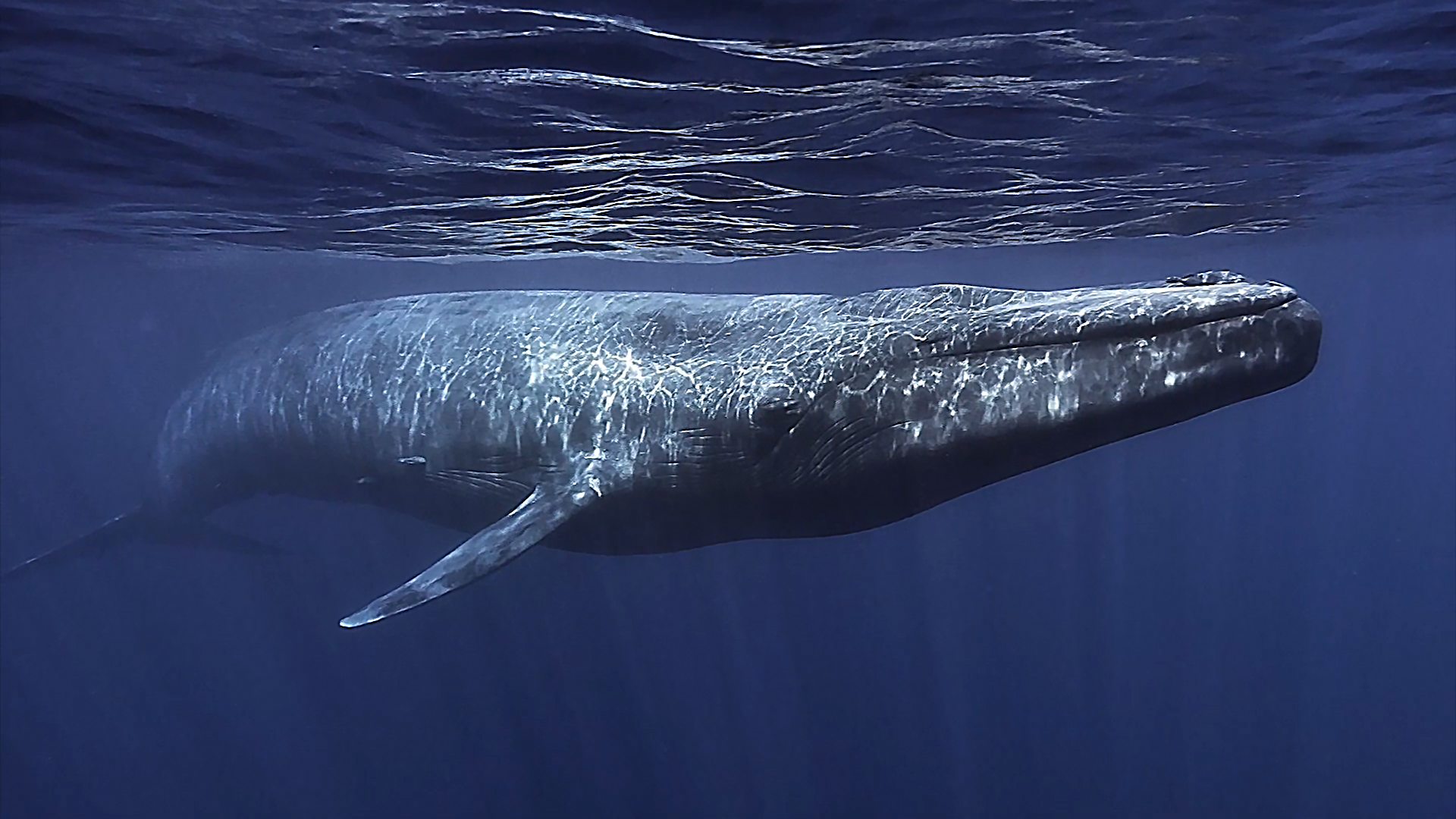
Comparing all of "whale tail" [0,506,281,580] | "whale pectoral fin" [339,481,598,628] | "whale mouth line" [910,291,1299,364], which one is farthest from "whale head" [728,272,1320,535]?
"whale tail" [0,506,281,580]

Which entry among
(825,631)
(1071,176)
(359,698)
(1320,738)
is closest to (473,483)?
(1071,176)

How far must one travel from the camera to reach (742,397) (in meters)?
6.61

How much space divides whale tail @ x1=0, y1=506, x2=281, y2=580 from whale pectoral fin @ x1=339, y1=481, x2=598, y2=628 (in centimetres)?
1009

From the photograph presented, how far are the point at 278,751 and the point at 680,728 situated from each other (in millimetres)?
12697

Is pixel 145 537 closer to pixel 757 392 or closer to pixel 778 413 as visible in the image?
pixel 757 392

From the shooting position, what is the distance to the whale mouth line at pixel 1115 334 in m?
5.23

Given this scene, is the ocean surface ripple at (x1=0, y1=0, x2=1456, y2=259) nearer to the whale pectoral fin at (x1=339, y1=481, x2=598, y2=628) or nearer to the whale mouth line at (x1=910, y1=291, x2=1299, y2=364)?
the whale mouth line at (x1=910, y1=291, x2=1299, y2=364)

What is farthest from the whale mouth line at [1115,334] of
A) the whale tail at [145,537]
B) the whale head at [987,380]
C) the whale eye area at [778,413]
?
the whale tail at [145,537]

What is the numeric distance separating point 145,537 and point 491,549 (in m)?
12.0

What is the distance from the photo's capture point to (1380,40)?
10320mm

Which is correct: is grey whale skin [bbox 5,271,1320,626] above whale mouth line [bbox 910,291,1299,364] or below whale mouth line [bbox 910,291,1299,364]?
below

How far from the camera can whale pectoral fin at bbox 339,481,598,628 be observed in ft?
19.8

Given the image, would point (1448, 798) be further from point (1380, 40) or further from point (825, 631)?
point (1380, 40)

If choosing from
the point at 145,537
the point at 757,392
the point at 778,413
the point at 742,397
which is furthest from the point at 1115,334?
the point at 145,537
